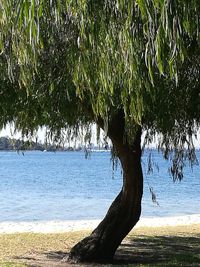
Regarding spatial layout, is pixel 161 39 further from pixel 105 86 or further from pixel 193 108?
pixel 193 108

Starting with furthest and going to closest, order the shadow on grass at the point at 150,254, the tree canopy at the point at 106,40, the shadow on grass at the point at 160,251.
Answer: the shadow on grass at the point at 160,251
the shadow on grass at the point at 150,254
the tree canopy at the point at 106,40

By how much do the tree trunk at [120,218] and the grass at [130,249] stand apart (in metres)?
0.25

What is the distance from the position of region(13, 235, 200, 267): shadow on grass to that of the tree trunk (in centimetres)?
25

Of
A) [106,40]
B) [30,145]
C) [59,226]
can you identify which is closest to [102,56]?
[106,40]

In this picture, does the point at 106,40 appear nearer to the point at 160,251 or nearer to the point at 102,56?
the point at 102,56

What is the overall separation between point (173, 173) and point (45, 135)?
175 centimetres

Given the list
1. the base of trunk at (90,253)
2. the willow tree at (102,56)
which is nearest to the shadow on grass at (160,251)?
the base of trunk at (90,253)

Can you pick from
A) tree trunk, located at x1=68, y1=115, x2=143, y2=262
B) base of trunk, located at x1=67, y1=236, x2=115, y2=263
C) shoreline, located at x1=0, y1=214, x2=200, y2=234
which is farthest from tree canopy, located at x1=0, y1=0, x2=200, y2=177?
shoreline, located at x1=0, y1=214, x2=200, y2=234

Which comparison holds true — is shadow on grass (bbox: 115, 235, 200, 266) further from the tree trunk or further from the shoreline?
the shoreline

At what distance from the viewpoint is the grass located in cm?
690

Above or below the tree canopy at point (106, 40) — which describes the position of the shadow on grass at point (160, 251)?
below

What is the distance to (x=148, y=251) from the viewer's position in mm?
7891

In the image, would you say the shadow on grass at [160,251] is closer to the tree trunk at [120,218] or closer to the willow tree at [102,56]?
the tree trunk at [120,218]

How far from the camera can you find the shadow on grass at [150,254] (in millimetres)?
6840
